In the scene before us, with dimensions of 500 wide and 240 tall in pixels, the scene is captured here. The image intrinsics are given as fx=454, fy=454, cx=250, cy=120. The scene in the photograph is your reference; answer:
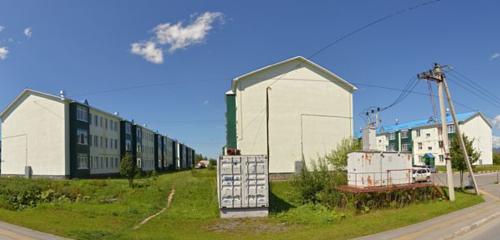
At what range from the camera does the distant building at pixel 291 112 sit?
133ft

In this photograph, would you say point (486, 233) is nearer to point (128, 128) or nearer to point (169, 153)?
point (128, 128)

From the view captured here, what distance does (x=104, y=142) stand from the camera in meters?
58.2

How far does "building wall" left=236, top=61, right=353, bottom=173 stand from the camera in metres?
40.4

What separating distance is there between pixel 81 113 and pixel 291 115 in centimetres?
2382

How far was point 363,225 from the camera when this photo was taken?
17234 millimetres

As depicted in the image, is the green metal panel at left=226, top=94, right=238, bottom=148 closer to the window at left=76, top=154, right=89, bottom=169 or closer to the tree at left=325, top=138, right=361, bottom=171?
the tree at left=325, top=138, right=361, bottom=171

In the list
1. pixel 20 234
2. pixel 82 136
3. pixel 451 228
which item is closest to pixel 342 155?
pixel 451 228

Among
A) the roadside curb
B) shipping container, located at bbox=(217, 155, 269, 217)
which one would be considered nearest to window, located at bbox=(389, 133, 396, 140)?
the roadside curb

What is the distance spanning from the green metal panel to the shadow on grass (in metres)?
17.1

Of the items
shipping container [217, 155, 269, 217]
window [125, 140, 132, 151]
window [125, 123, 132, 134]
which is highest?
window [125, 123, 132, 134]

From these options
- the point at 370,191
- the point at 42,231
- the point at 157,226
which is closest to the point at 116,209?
the point at 157,226

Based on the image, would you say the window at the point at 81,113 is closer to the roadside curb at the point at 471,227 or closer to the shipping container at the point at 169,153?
the roadside curb at the point at 471,227

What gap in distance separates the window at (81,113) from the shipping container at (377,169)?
1292 inches

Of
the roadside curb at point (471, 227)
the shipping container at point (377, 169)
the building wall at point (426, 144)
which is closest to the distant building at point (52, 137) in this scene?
the shipping container at point (377, 169)
